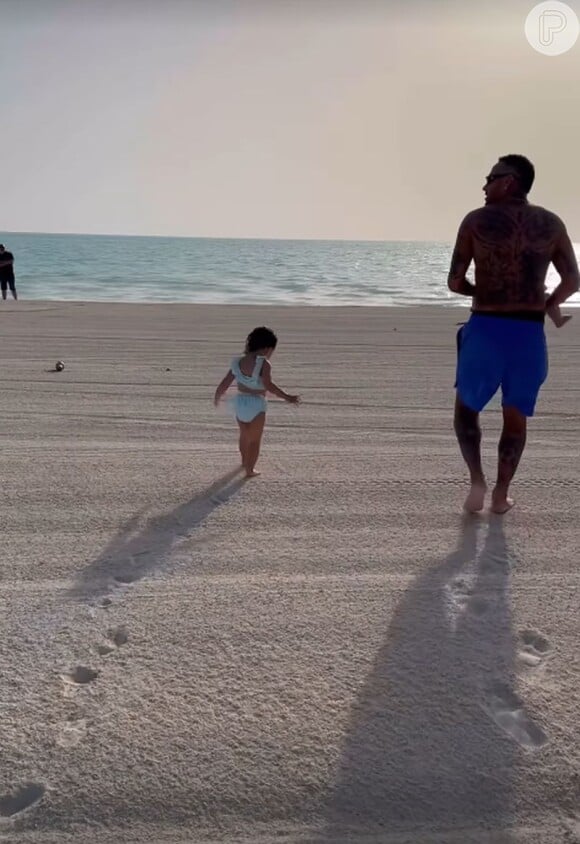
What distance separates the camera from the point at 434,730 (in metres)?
2.34

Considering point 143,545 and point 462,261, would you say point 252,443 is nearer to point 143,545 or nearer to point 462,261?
point 143,545

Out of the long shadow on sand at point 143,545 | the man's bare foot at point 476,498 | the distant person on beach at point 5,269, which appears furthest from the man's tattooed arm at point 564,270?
the distant person on beach at point 5,269

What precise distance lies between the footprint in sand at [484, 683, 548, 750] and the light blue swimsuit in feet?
9.00

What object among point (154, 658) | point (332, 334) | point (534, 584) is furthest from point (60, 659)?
point (332, 334)

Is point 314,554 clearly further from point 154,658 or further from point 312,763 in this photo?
point 312,763

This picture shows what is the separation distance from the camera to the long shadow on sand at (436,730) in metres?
2.02

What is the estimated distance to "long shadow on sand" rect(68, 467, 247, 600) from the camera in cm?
330

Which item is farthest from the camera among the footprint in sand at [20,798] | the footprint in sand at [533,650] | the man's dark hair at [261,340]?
the man's dark hair at [261,340]

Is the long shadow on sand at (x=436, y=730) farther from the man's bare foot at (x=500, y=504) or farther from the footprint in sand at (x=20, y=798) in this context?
the man's bare foot at (x=500, y=504)

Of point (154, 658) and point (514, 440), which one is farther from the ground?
point (514, 440)

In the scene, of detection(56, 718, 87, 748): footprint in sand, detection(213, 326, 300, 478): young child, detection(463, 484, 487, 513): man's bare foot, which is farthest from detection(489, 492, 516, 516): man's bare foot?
detection(56, 718, 87, 748): footprint in sand

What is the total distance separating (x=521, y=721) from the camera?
2.39 metres

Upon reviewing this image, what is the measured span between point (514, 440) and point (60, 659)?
8.28 feet

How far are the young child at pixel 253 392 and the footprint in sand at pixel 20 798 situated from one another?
114 inches
